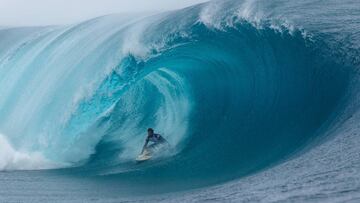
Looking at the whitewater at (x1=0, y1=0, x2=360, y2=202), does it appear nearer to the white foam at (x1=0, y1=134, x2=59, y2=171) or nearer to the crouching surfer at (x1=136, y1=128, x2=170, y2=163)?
the white foam at (x1=0, y1=134, x2=59, y2=171)

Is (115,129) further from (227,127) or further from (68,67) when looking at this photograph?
(227,127)

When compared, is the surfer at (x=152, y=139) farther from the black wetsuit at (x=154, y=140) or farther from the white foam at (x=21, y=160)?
the white foam at (x=21, y=160)

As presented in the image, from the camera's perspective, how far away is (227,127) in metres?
11.8

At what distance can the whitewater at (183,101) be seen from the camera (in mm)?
8555

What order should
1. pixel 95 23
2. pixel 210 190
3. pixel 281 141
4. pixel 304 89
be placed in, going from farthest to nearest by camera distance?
pixel 95 23 < pixel 304 89 < pixel 281 141 < pixel 210 190

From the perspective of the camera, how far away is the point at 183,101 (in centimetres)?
1418

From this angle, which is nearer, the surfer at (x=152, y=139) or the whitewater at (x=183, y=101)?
the whitewater at (x=183, y=101)

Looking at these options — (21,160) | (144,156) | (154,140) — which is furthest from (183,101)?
(21,160)

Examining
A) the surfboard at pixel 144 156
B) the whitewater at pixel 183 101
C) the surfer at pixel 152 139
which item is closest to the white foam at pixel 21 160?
the whitewater at pixel 183 101

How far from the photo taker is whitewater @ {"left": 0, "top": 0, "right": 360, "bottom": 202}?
8555 mm

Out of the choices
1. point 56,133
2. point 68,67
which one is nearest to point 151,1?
point 68,67

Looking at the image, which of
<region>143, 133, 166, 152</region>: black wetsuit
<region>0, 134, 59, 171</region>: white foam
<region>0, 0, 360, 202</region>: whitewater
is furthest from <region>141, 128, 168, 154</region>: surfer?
<region>0, 134, 59, 171</region>: white foam

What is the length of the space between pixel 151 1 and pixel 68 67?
14586mm

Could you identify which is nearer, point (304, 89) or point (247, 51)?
point (304, 89)
